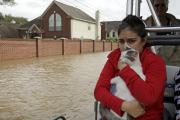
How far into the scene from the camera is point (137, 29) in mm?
2746

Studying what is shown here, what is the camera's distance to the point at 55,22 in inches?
2509

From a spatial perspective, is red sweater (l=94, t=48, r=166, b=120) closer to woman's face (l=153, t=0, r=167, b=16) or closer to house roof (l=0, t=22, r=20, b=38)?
woman's face (l=153, t=0, r=167, b=16)

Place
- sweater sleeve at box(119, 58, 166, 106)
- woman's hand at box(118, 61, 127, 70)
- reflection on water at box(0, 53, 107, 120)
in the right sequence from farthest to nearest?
reflection on water at box(0, 53, 107, 120) < woman's hand at box(118, 61, 127, 70) < sweater sleeve at box(119, 58, 166, 106)

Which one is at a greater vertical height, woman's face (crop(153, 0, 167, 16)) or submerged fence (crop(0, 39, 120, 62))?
woman's face (crop(153, 0, 167, 16))

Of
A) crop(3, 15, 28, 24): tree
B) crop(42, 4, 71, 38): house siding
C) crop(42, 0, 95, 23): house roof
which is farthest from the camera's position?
crop(3, 15, 28, 24): tree

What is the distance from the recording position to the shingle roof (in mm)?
62475

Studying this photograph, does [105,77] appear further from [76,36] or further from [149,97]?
[76,36]

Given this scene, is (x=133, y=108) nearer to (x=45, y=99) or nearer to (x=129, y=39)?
(x=129, y=39)

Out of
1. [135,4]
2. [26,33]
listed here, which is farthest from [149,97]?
[26,33]

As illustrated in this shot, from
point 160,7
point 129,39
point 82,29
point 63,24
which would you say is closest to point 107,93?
point 129,39

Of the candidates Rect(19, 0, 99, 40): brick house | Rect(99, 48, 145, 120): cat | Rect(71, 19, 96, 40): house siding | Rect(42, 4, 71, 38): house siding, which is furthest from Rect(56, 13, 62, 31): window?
Rect(99, 48, 145, 120): cat

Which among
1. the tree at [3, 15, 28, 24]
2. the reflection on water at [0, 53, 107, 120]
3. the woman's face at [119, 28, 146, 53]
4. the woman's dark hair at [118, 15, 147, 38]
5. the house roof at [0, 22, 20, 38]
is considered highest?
the tree at [3, 15, 28, 24]

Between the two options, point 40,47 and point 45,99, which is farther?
point 40,47

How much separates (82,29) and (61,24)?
4383 mm
